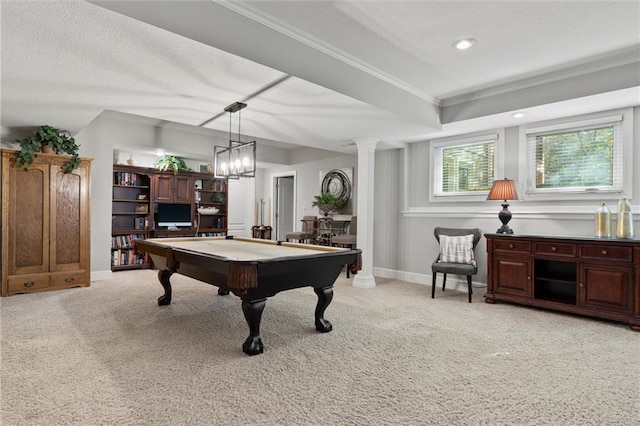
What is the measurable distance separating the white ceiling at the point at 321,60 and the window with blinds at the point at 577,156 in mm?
308

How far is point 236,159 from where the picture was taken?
3660 millimetres

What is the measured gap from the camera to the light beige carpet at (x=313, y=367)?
185 cm

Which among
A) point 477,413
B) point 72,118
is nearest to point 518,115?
point 477,413

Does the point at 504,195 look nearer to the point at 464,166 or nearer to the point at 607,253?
the point at 464,166

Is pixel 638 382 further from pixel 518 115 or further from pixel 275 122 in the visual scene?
pixel 275 122

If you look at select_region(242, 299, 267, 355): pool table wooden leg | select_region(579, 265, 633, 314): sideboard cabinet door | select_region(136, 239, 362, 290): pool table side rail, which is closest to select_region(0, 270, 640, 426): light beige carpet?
select_region(242, 299, 267, 355): pool table wooden leg

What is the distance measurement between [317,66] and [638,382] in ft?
10.3

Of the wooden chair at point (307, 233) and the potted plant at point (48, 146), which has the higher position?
the potted plant at point (48, 146)

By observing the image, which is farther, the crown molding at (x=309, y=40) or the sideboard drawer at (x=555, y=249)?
the sideboard drawer at (x=555, y=249)

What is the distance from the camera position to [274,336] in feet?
9.80

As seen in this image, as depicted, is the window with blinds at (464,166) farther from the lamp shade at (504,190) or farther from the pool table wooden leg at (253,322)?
the pool table wooden leg at (253,322)

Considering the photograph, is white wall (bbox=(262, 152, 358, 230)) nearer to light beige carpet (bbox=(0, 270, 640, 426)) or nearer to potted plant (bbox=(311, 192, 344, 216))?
potted plant (bbox=(311, 192, 344, 216))

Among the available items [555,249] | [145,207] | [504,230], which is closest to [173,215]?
[145,207]

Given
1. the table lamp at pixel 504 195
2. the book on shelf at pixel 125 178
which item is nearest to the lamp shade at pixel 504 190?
the table lamp at pixel 504 195
